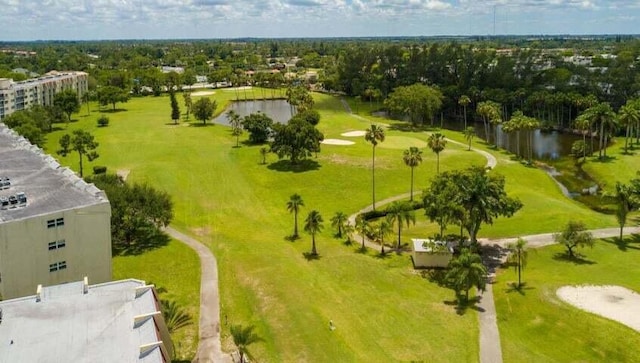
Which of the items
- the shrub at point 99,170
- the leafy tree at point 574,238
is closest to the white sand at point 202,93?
the shrub at point 99,170

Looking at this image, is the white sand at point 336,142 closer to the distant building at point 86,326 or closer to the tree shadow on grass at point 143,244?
the tree shadow on grass at point 143,244

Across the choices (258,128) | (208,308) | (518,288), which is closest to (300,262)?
(208,308)

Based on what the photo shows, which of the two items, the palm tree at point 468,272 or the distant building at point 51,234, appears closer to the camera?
the distant building at point 51,234

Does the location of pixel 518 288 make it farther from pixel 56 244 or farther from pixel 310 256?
pixel 56 244

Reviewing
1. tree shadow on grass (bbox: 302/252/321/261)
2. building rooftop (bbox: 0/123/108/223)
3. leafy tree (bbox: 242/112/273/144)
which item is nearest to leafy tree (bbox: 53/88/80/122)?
leafy tree (bbox: 242/112/273/144)

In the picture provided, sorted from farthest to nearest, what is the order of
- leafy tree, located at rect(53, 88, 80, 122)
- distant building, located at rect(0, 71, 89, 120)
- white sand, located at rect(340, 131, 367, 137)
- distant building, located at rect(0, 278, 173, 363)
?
leafy tree, located at rect(53, 88, 80, 122)
distant building, located at rect(0, 71, 89, 120)
white sand, located at rect(340, 131, 367, 137)
distant building, located at rect(0, 278, 173, 363)

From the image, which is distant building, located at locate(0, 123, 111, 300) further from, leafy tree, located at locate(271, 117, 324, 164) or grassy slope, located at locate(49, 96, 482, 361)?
leafy tree, located at locate(271, 117, 324, 164)
